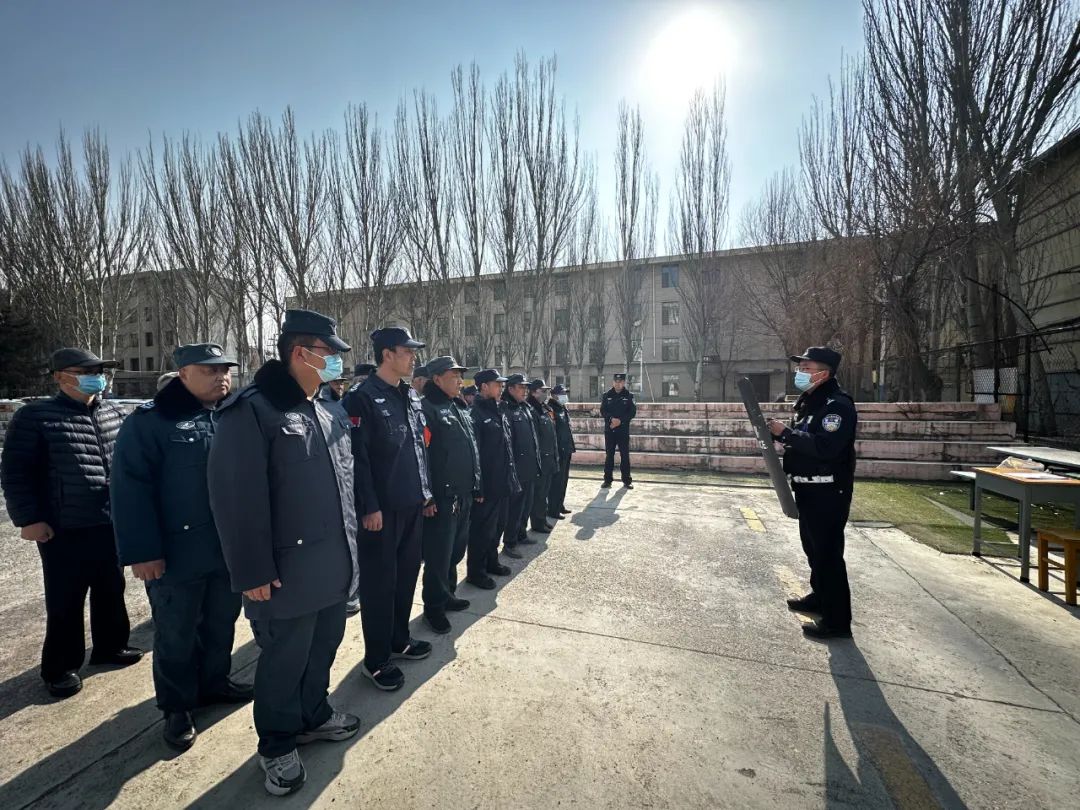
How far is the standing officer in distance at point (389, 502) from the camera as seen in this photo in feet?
8.63

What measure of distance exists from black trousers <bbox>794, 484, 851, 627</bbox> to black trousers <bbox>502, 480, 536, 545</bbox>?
→ 2.68 m

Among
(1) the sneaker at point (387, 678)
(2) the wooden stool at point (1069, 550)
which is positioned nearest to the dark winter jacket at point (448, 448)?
(1) the sneaker at point (387, 678)

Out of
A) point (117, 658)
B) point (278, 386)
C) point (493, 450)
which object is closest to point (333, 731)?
point (278, 386)

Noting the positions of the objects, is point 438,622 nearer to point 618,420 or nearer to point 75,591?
point 75,591

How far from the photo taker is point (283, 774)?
1884 millimetres

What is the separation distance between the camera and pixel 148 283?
24.2 m

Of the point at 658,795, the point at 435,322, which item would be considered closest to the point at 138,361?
the point at 435,322

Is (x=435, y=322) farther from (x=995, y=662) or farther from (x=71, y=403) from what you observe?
(x=995, y=662)

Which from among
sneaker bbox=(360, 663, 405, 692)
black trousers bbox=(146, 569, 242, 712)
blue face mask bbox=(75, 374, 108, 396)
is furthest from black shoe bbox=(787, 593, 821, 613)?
blue face mask bbox=(75, 374, 108, 396)

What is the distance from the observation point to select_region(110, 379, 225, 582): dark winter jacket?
2.15 meters

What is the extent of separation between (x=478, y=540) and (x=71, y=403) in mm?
2904

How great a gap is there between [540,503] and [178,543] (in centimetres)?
399

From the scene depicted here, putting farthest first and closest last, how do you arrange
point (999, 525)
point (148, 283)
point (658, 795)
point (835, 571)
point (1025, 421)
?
1. point (148, 283)
2. point (1025, 421)
3. point (999, 525)
4. point (835, 571)
5. point (658, 795)

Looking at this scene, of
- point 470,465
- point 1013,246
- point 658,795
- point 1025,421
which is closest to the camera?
point 658,795
